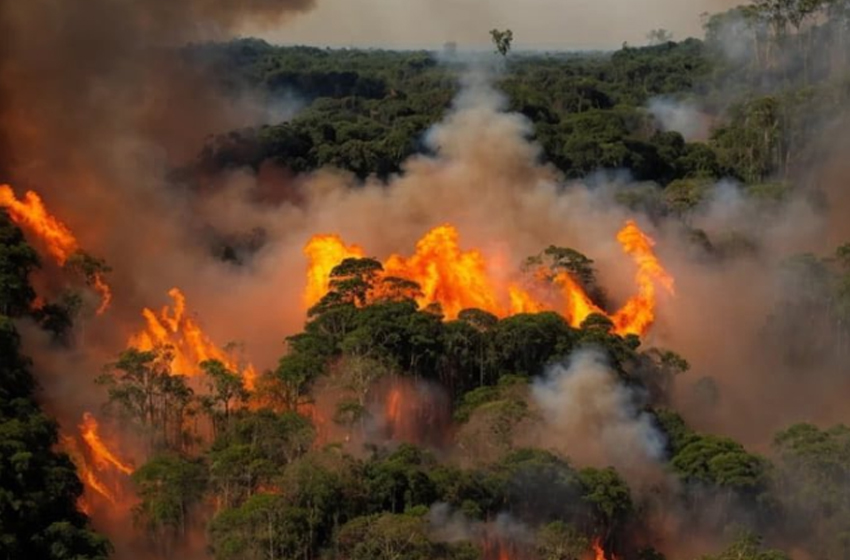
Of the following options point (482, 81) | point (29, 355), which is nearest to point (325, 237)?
point (29, 355)

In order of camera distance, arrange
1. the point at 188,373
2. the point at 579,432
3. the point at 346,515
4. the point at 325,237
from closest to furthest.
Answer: the point at 346,515
the point at 579,432
the point at 188,373
the point at 325,237

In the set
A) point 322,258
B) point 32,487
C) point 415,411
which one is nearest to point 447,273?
point 322,258

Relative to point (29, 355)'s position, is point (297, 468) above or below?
below

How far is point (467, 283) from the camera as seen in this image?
52.0 meters

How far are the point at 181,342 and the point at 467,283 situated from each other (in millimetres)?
12498

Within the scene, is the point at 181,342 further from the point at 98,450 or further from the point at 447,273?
the point at 447,273

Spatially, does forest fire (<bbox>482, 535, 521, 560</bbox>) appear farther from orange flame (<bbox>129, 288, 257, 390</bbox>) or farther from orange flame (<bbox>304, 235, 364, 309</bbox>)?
orange flame (<bbox>304, 235, 364, 309</bbox>)

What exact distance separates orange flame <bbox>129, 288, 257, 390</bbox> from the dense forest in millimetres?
155

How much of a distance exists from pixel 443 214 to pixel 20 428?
30.8 meters

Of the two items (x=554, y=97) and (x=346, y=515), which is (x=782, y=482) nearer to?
(x=346, y=515)

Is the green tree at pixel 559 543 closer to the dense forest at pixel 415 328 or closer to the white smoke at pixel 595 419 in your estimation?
the dense forest at pixel 415 328

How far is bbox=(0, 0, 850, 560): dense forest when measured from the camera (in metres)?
34.2

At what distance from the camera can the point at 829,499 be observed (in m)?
35.9

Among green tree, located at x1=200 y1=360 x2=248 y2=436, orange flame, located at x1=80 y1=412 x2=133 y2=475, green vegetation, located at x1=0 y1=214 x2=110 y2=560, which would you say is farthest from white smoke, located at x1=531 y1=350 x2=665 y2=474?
green vegetation, located at x1=0 y1=214 x2=110 y2=560
